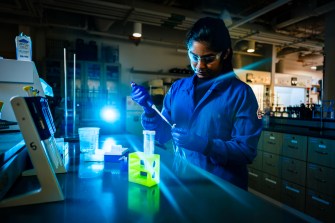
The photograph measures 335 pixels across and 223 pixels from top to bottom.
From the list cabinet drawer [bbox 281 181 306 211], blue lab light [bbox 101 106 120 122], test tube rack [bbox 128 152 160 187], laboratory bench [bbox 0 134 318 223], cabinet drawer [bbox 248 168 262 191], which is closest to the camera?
laboratory bench [bbox 0 134 318 223]

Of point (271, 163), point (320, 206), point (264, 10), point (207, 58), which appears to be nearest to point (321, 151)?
point (320, 206)

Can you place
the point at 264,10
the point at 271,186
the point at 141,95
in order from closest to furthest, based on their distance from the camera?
the point at 141,95
the point at 271,186
the point at 264,10

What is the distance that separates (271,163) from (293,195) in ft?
1.49

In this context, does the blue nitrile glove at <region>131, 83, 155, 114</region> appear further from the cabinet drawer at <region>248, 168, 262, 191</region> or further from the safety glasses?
the cabinet drawer at <region>248, 168, 262, 191</region>

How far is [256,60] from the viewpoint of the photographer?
6.98 meters

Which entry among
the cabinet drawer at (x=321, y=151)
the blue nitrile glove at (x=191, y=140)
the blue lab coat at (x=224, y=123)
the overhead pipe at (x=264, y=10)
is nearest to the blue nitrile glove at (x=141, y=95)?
the blue lab coat at (x=224, y=123)

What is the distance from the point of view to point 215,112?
1.13 meters

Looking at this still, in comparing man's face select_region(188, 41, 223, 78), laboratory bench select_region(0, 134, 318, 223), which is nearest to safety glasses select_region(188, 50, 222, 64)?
man's face select_region(188, 41, 223, 78)

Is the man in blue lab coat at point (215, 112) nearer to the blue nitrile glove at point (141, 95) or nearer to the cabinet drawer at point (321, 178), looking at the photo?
the blue nitrile glove at point (141, 95)

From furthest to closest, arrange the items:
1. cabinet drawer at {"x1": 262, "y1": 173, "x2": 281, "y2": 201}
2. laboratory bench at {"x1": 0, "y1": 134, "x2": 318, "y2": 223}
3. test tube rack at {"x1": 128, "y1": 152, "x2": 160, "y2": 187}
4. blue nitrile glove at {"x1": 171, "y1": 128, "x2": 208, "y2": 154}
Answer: cabinet drawer at {"x1": 262, "y1": 173, "x2": 281, "y2": 201}, blue nitrile glove at {"x1": 171, "y1": 128, "x2": 208, "y2": 154}, test tube rack at {"x1": 128, "y1": 152, "x2": 160, "y2": 187}, laboratory bench at {"x1": 0, "y1": 134, "x2": 318, "y2": 223}

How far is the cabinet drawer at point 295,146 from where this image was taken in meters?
2.53

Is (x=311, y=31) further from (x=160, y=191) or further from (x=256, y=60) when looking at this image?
(x=160, y=191)

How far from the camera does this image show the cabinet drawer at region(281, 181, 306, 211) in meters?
2.52

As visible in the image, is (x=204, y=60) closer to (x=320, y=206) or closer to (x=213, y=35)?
(x=213, y=35)
